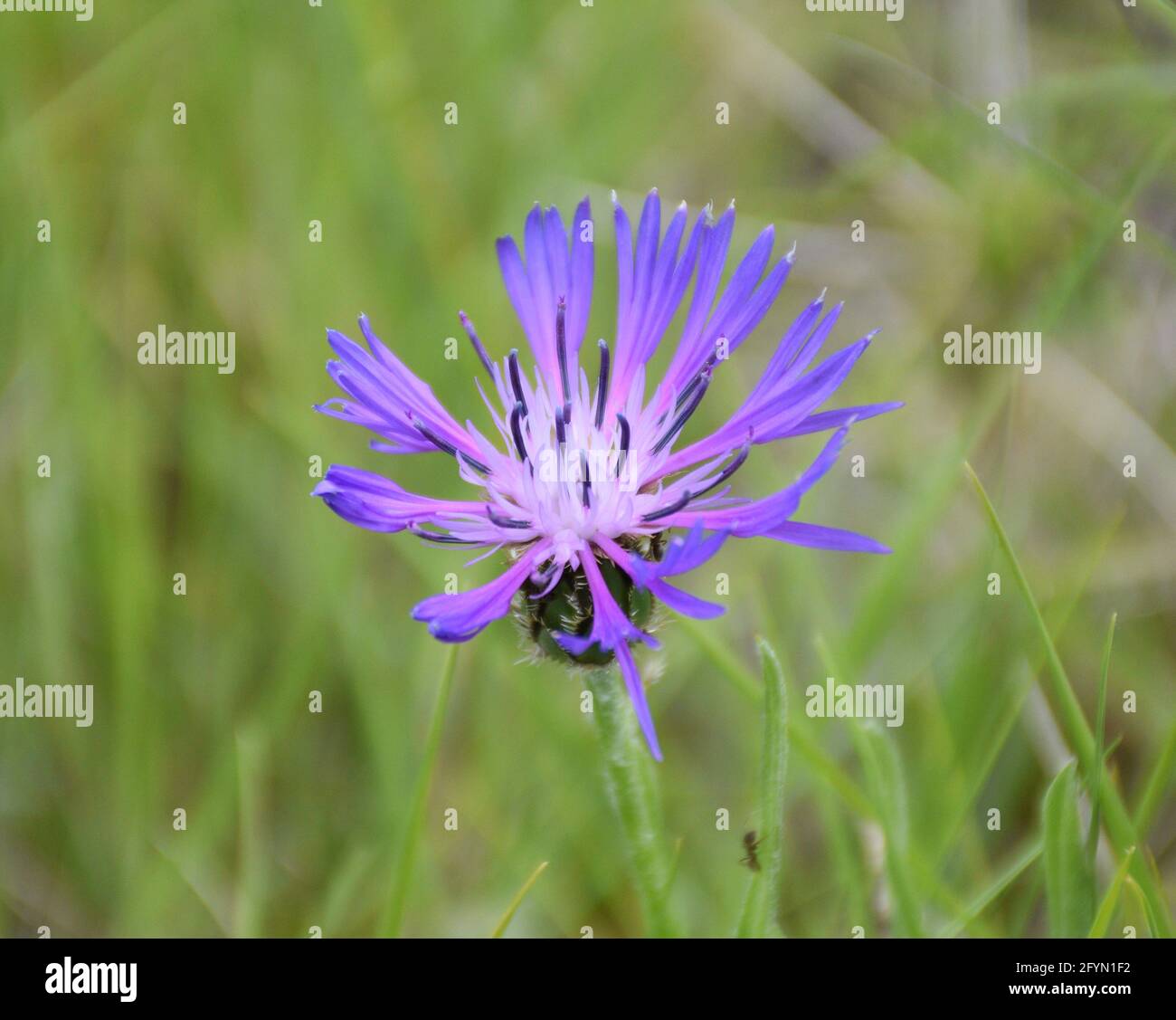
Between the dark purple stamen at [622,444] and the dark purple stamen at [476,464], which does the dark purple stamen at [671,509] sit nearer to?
the dark purple stamen at [622,444]

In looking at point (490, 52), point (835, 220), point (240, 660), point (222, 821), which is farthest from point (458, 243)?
point (222, 821)

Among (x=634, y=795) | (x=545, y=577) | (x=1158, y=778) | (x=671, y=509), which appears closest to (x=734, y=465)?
(x=671, y=509)

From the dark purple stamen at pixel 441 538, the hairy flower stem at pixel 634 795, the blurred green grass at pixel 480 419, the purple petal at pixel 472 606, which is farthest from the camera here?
the blurred green grass at pixel 480 419

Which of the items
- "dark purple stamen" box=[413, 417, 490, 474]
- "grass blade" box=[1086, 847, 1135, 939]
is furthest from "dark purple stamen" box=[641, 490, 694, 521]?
"grass blade" box=[1086, 847, 1135, 939]

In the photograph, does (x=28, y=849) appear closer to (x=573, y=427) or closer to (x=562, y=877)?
(x=562, y=877)

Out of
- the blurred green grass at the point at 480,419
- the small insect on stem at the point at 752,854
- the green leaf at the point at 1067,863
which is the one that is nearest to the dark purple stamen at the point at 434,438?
the blurred green grass at the point at 480,419

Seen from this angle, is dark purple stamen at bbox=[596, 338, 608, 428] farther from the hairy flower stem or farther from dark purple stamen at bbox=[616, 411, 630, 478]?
the hairy flower stem
